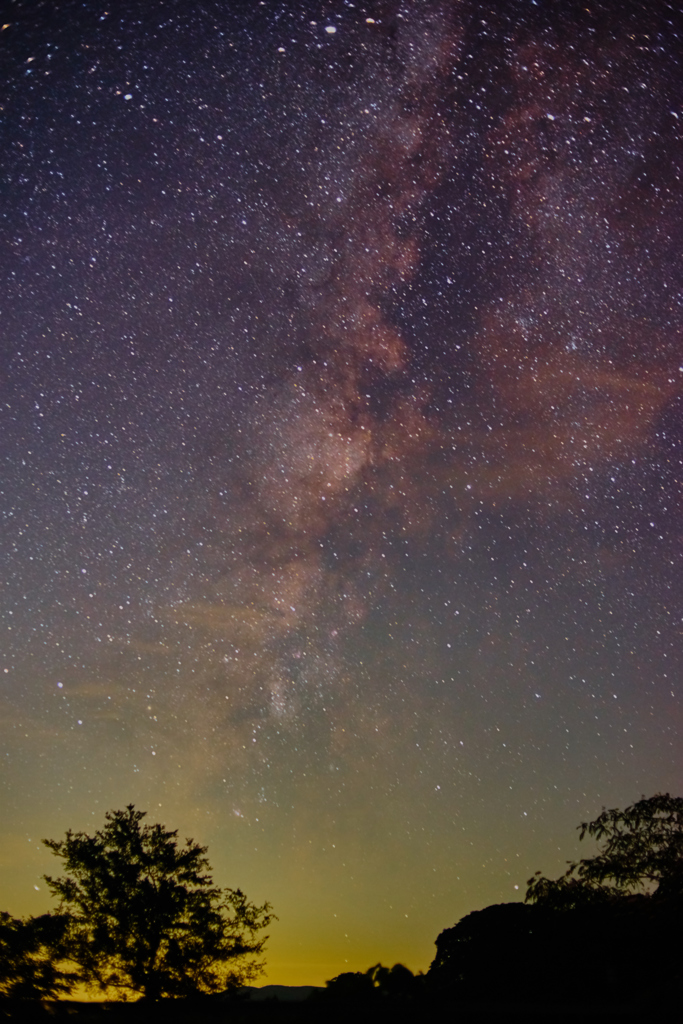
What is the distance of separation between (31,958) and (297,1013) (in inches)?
311

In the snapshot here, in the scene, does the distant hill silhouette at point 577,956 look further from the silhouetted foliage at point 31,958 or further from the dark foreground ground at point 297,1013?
the silhouetted foliage at point 31,958

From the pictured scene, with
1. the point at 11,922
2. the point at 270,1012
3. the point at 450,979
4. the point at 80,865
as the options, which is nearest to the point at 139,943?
the point at 80,865

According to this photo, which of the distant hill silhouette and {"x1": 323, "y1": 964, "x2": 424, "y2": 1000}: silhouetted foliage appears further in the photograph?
the distant hill silhouette

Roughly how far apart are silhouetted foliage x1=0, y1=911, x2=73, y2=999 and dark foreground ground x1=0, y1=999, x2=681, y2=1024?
1.90m

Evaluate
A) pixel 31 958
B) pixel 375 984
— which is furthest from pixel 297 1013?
pixel 31 958

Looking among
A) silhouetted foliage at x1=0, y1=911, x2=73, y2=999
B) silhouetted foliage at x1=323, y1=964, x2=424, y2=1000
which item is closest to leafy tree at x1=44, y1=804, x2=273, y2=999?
silhouetted foliage at x1=0, y1=911, x2=73, y2=999

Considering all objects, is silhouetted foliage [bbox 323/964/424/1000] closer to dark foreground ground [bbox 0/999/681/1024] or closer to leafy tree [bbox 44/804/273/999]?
dark foreground ground [bbox 0/999/681/1024]

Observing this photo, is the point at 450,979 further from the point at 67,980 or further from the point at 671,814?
the point at 67,980

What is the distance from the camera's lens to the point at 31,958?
11.9 m

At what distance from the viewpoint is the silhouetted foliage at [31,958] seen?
1001 centimetres

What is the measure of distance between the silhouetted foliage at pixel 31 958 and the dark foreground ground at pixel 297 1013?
6.22ft

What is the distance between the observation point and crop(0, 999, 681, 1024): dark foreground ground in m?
6.61

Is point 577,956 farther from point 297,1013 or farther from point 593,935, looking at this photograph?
point 297,1013

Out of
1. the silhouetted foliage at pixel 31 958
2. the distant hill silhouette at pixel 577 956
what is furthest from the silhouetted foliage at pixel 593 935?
the silhouetted foliage at pixel 31 958
